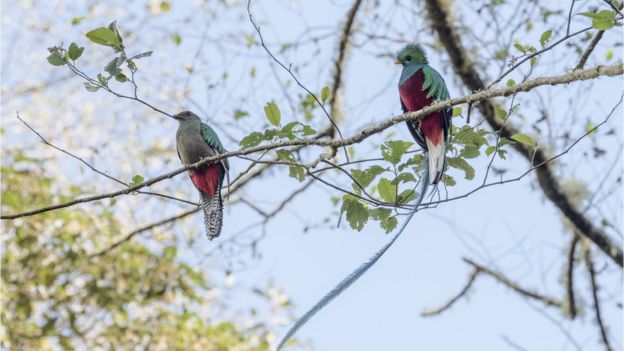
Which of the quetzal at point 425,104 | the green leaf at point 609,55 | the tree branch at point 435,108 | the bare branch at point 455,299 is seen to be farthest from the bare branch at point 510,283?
the tree branch at point 435,108

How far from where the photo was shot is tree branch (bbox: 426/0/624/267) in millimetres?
4727

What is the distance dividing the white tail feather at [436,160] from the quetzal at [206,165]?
2.53 ft

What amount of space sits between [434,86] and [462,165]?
40 cm

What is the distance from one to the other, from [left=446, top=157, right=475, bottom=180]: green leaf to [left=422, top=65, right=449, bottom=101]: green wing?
0.31 meters

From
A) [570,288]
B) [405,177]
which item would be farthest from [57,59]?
[570,288]

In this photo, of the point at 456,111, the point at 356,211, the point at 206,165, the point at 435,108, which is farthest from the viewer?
the point at 206,165

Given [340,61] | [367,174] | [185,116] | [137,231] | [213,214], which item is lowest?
[367,174]

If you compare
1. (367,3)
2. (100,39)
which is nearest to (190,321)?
(367,3)

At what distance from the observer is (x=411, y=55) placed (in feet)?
10.2

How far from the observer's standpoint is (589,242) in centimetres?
557

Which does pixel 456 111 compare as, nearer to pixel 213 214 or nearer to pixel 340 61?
pixel 213 214

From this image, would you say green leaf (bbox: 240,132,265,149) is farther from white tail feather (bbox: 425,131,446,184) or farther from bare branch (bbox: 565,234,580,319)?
bare branch (bbox: 565,234,580,319)

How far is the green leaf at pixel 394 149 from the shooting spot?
A: 2.35 m

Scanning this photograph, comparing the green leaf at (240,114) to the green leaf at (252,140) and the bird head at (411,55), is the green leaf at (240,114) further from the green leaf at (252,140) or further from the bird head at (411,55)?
the green leaf at (252,140)
